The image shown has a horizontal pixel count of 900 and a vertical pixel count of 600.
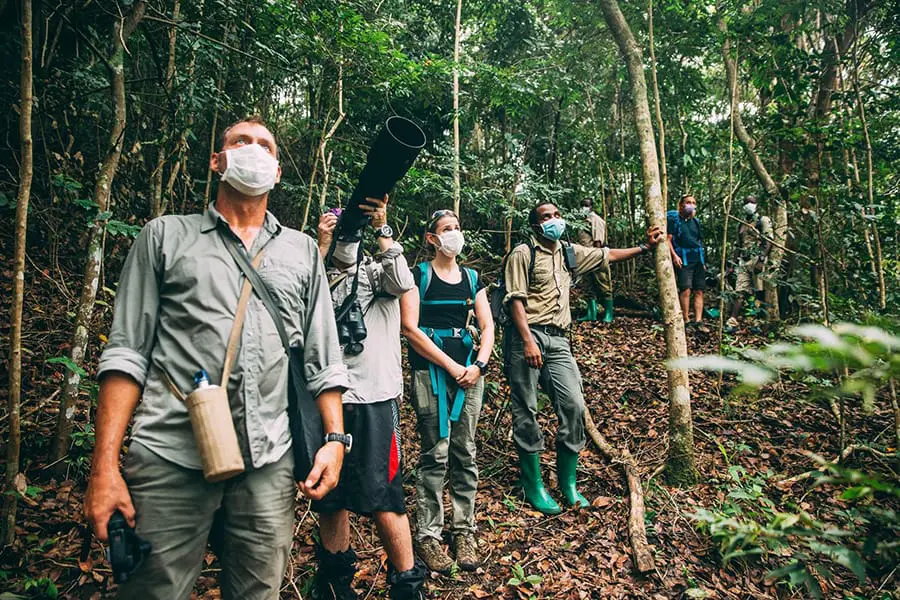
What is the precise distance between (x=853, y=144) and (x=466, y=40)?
9381mm

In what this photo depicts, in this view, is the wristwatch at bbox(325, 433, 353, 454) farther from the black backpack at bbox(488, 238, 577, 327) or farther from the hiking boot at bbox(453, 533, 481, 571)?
the black backpack at bbox(488, 238, 577, 327)

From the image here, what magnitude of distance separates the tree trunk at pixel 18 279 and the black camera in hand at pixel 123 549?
1.80 metres

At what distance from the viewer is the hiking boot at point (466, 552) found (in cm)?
344

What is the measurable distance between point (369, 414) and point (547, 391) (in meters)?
1.85

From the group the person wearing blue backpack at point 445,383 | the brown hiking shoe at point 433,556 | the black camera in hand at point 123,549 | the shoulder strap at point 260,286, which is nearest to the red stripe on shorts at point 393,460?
the person wearing blue backpack at point 445,383

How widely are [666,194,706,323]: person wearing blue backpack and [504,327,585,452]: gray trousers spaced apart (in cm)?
499

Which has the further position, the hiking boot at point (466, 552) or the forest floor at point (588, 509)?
the hiking boot at point (466, 552)

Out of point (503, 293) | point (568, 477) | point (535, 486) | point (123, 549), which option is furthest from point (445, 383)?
point (123, 549)

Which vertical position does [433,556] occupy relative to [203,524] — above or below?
below

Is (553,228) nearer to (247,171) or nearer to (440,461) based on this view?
(440,461)

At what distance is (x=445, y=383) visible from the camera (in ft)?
11.9

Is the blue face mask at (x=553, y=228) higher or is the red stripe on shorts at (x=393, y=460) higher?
the blue face mask at (x=553, y=228)

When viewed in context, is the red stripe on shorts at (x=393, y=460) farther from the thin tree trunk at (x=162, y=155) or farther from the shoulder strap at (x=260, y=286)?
the thin tree trunk at (x=162, y=155)

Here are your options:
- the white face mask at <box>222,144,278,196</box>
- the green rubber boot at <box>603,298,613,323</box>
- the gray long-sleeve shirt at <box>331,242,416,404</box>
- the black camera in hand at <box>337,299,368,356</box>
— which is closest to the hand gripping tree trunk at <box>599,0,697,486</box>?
the gray long-sleeve shirt at <box>331,242,416,404</box>
